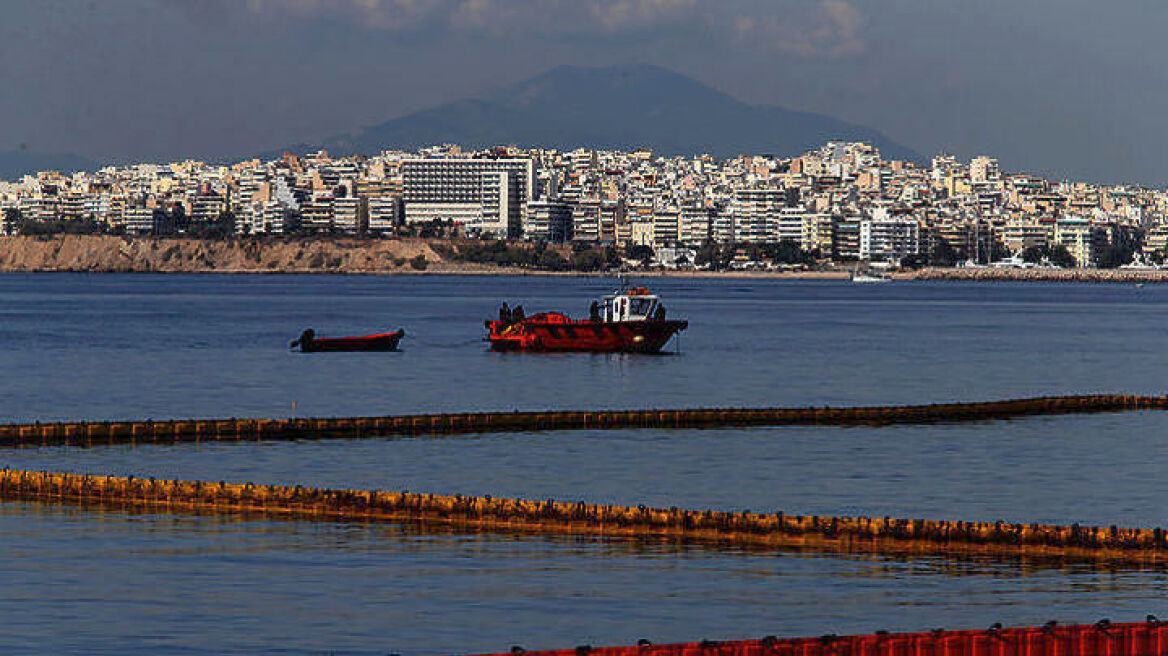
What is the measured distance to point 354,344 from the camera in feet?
282

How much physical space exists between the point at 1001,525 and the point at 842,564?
8.98 feet

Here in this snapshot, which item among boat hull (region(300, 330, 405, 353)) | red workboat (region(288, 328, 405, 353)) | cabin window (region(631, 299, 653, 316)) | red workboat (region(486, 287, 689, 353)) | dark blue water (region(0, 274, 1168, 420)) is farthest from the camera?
cabin window (region(631, 299, 653, 316))

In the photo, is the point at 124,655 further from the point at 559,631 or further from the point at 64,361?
the point at 64,361

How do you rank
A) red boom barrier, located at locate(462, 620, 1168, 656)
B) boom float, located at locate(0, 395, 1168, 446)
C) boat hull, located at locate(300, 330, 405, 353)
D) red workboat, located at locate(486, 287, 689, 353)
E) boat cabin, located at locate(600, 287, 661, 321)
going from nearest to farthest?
red boom barrier, located at locate(462, 620, 1168, 656), boom float, located at locate(0, 395, 1168, 446), red workboat, located at locate(486, 287, 689, 353), boat hull, located at locate(300, 330, 405, 353), boat cabin, located at locate(600, 287, 661, 321)

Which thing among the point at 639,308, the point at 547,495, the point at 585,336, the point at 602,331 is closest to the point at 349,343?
the point at 585,336

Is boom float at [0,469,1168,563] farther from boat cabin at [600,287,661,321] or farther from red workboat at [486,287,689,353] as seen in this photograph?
boat cabin at [600,287,661,321]

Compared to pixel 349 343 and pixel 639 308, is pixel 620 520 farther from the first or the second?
pixel 349 343

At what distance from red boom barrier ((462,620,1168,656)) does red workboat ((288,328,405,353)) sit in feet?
216

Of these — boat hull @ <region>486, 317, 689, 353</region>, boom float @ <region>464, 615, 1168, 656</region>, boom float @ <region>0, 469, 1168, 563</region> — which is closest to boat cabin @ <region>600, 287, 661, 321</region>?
boat hull @ <region>486, 317, 689, 353</region>

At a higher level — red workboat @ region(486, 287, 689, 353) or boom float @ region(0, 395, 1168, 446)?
red workboat @ region(486, 287, 689, 353)

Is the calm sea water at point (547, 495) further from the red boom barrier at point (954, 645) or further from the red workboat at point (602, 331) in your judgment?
the red boom barrier at point (954, 645)

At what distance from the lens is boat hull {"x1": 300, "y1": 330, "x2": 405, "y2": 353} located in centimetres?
8369

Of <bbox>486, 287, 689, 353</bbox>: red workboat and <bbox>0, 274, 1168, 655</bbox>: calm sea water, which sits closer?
<bbox>0, 274, 1168, 655</bbox>: calm sea water

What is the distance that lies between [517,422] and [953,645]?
28253 mm
